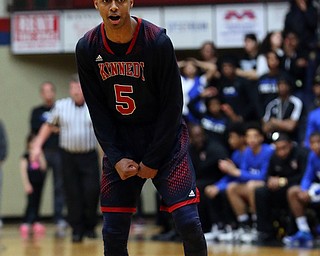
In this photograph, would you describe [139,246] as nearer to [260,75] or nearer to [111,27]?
[260,75]

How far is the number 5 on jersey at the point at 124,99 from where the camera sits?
5859mm

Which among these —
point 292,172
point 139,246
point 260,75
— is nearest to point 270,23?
point 260,75

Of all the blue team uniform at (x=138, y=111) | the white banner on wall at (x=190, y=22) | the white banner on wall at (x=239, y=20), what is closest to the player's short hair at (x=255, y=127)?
the white banner on wall at (x=239, y=20)

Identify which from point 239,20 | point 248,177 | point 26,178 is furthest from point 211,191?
point 239,20

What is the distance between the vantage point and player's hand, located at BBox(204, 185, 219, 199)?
39.9 ft

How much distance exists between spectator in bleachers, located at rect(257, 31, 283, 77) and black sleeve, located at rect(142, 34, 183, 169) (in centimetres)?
743

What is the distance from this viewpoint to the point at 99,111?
5.98m

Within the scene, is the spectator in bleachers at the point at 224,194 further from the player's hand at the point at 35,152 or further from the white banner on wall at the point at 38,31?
the white banner on wall at the point at 38,31

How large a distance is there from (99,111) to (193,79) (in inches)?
301

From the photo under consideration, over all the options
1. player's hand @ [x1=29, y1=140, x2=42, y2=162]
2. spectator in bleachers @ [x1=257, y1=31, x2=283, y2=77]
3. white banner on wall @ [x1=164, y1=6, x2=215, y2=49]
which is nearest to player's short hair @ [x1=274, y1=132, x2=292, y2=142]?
spectator in bleachers @ [x1=257, y1=31, x2=283, y2=77]

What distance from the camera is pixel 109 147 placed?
5941 millimetres

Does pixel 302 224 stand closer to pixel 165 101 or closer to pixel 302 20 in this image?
pixel 302 20

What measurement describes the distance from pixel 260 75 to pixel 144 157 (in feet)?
24.7

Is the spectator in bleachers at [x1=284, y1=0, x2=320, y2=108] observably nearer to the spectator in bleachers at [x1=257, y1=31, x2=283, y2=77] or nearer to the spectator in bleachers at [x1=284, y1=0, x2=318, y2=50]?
the spectator in bleachers at [x1=284, y1=0, x2=318, y2=50]
